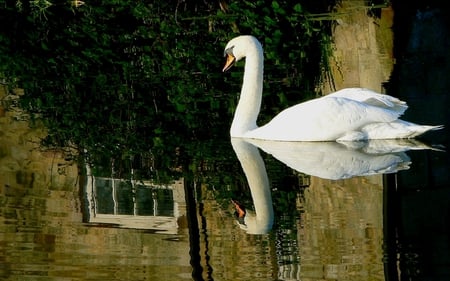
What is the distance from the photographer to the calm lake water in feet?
24.5

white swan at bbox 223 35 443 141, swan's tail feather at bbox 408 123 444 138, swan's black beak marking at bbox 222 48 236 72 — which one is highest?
swan's black beak marking at bbox 222 48 236 72

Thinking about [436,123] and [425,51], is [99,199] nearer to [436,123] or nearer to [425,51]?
[436,123]

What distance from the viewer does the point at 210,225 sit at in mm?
8555

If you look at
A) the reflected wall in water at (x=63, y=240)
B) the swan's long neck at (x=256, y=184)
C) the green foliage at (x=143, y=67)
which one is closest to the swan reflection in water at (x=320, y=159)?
the swan's long neck at (x=256, y=184)

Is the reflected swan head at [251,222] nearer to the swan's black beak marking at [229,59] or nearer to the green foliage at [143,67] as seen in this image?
the green foliage at [143,67]

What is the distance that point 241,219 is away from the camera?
8797mm

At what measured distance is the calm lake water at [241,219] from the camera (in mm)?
7480

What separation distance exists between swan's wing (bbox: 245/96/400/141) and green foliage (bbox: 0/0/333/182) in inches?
34.5

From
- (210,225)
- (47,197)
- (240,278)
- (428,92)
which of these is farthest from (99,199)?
(428,92)

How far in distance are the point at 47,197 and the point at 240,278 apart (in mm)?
2573

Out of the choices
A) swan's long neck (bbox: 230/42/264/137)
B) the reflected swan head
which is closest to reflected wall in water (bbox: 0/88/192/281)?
the reflected swan head

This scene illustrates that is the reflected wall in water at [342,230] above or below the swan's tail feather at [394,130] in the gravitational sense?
below

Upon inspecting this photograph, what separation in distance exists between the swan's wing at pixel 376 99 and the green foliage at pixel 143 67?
1325 millimetres

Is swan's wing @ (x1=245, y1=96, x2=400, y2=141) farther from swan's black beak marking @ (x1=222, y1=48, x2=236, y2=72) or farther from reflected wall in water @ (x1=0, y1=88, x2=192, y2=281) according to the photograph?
reflected wall in water @ (x1=0, y1=88, x2=192, y2=281)
